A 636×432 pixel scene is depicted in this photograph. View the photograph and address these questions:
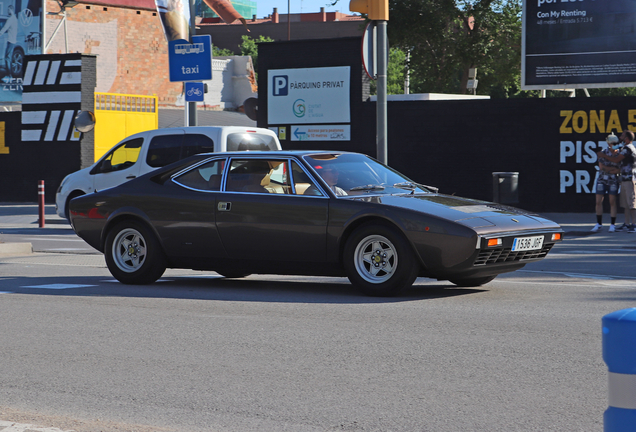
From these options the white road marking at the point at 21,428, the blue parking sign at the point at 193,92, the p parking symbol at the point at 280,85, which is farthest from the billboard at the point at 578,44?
the white road marking at the point at 21,428

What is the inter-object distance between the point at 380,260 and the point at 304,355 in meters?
2.48

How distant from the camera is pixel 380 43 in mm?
14805

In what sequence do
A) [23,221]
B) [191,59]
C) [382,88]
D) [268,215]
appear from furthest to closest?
[23,221], [191,59], [382,88], [268,215]

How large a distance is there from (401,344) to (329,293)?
2683 millimetres

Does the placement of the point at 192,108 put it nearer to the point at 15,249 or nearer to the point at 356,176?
the point at 15,249

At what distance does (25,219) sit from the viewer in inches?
846

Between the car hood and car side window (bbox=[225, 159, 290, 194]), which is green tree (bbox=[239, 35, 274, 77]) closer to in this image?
car side window (bbox=[225, 159, 290, 194])

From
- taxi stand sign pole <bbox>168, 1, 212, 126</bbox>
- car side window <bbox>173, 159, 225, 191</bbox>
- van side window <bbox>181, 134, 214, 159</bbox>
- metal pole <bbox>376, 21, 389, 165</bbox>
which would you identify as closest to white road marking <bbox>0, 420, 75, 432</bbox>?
car side window <bbox>173, 159, 225, 191</bbox>

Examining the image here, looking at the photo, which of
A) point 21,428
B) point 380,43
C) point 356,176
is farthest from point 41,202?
point 21,428

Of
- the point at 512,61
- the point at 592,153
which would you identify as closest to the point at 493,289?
the point at 592,153

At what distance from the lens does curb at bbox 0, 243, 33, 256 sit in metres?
13.2

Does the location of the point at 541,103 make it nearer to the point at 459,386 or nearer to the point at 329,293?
the point at 329,293

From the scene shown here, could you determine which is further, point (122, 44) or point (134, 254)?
point (122, 44)

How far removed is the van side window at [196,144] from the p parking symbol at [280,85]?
944 centimetres
